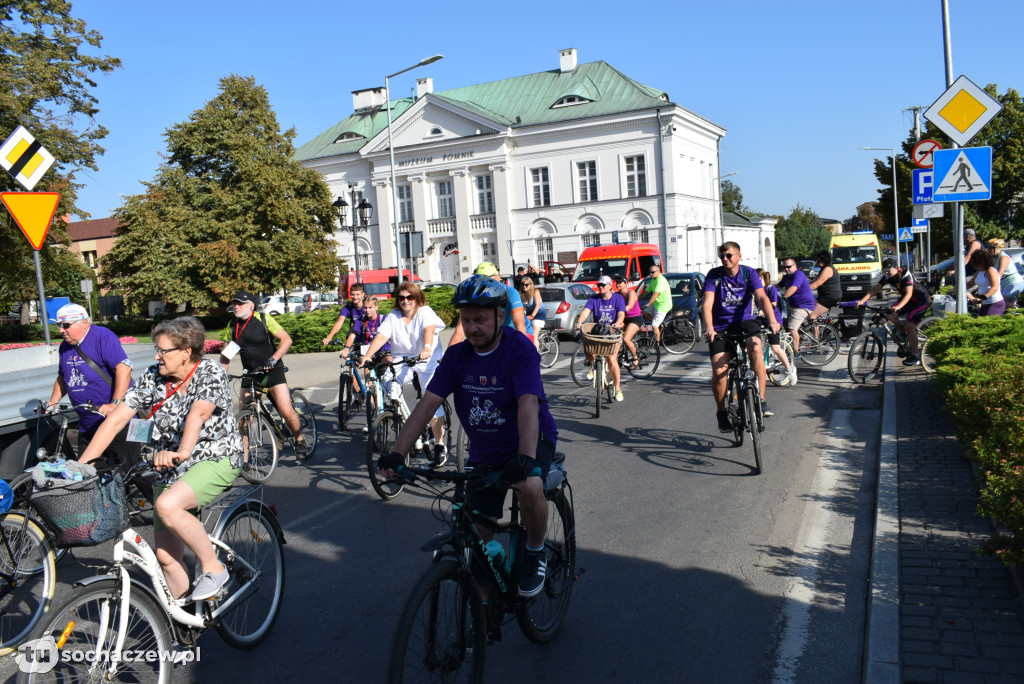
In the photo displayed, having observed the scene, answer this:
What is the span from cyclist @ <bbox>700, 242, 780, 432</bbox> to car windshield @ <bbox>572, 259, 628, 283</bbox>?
19302 mm

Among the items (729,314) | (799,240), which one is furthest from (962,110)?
(799,240)

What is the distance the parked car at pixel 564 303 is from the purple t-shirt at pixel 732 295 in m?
12.3

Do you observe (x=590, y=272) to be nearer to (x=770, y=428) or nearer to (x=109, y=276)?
(x=770, y=428)

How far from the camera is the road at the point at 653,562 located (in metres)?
4.08

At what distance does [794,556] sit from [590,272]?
23089mm

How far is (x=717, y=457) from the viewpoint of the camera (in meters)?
8.08

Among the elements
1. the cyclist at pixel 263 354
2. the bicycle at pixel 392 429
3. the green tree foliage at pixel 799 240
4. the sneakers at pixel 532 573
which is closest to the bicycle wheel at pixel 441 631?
the sneakers at pixel 532 573

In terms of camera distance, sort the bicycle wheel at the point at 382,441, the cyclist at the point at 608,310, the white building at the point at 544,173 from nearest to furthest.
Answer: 1. the bicycle wheel at the point at 382,441
2. the cyclist at the point at 608,310
3. the white building at the point at 544,173

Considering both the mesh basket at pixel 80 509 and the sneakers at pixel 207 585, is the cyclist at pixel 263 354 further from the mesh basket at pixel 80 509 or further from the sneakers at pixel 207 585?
the sneakers at pixel 207 585

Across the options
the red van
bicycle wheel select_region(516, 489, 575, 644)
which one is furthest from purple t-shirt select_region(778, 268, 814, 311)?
the red van

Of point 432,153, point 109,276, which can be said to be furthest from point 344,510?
point 432,153

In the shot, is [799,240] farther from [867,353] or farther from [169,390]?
[169,390]

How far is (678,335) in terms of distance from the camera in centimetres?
1755

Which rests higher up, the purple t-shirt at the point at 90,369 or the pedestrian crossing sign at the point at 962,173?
the pedestrian crossing sign at the point at 962,173
